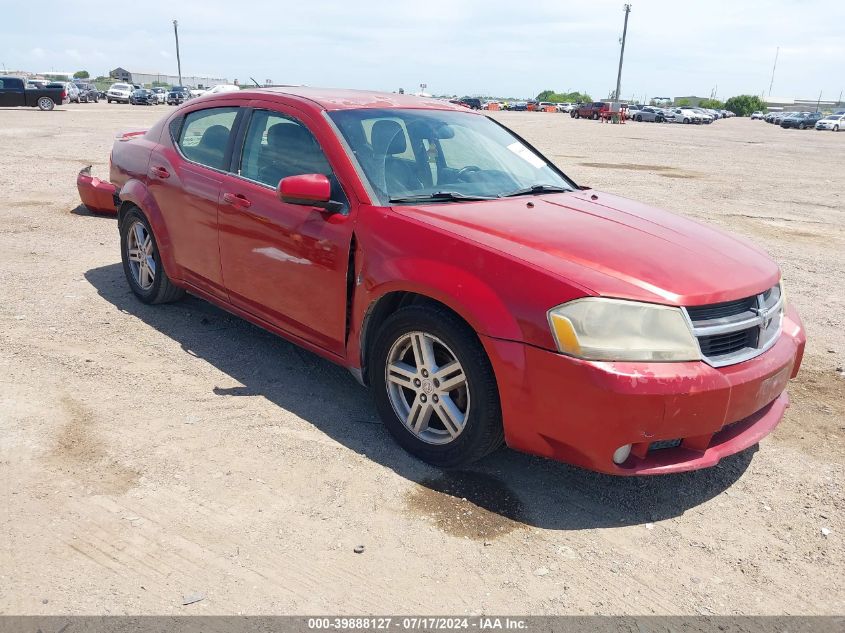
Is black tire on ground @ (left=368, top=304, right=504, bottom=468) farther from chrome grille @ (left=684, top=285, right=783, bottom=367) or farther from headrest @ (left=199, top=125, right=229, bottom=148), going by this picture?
headrest @ (left=199, top=125, right=229, bottom=148)

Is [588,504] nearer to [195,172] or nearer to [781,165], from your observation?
[195,172]

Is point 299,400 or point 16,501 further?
point 299,400

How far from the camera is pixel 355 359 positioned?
3654 millimetres

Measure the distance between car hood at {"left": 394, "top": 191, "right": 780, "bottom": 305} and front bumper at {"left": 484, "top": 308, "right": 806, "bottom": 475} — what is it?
0.32 m

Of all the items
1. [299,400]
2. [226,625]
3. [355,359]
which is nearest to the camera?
[226,625]

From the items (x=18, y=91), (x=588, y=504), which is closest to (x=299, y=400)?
(x=588, y=504)

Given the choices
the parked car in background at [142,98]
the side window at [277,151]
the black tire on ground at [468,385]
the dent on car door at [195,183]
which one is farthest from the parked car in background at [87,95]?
the black tire on ground at [468,385]

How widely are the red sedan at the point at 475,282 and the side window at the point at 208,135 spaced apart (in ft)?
0.06

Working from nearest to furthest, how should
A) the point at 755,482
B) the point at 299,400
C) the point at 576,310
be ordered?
1. the point at 576,310
2. the point at 755,482
3. the point at 299,400

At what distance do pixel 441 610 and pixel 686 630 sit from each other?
87 cm

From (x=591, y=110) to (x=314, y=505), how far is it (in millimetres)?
62204

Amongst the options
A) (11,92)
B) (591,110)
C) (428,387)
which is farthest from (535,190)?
(591,110)

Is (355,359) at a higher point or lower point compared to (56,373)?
higher

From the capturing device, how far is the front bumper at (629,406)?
8.87 ft
